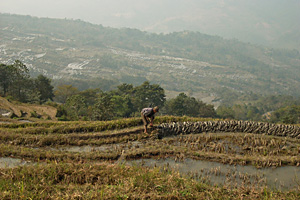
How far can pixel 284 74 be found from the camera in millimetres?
172000

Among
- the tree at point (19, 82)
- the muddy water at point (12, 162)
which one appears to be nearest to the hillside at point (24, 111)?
the muddy water at point (12, 162)

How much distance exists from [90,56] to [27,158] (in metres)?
143

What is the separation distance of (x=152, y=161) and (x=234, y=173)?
108 inches

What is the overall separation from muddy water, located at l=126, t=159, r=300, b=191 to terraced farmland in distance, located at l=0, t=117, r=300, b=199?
3 centimetres

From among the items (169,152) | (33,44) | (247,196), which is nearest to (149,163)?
(169,152)

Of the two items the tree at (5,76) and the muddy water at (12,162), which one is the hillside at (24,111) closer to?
the muddy water at (12,162)

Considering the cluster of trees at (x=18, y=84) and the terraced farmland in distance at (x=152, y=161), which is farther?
the cluster of trees at (x=18, y=84)

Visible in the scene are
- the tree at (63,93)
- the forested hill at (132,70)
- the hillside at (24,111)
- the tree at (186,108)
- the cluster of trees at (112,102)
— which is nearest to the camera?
the hillside at (24,111)

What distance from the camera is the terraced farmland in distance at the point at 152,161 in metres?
5.97

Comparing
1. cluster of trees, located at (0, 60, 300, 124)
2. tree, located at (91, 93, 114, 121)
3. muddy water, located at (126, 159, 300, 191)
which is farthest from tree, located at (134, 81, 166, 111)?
muddy water, located at (126, 159, 300, 191)

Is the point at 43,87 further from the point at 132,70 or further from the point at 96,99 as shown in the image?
the point at 132,70

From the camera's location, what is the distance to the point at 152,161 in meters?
8.76

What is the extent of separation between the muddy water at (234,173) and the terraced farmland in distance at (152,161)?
0.03 meters

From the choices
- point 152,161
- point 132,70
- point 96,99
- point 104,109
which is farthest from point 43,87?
point 132,70
